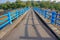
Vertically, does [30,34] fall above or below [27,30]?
above

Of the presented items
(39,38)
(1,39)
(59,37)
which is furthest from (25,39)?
(59,37)

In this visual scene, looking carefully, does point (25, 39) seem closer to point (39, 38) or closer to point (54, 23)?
point (39, 38)

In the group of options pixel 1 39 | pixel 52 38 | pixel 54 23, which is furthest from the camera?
pixel 54 23

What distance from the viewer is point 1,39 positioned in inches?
279

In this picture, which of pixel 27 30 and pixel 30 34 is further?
pixel 27 30

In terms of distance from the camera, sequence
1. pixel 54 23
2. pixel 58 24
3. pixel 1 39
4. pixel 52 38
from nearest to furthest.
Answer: pixel 1 39 < pixel 52 38 < pixel 58 24 < pixel 54 23

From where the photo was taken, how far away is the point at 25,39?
722 cm

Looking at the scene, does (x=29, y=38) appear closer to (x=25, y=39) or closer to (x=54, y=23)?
(x=25, y=39)

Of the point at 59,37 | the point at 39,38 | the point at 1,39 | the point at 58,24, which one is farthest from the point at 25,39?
the point at 58,24

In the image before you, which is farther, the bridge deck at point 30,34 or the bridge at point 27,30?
the bridge at point 27,30

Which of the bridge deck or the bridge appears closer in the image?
the bridge deck

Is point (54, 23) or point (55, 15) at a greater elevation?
point (55, 15)

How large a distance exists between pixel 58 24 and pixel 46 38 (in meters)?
4.16

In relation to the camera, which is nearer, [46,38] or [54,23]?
[46,38]
